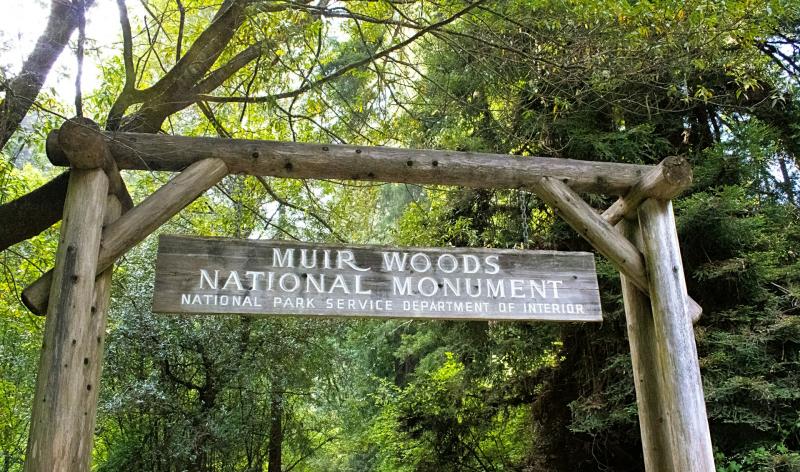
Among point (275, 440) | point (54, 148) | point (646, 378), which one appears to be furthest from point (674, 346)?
point (275, 440)

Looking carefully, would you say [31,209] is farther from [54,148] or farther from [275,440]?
[275,440]

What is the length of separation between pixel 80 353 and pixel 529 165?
2563mm

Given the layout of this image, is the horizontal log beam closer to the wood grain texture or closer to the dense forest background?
the dense forest background

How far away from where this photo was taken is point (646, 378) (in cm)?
352

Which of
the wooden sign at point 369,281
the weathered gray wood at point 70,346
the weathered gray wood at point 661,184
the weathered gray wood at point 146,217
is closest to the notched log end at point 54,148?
the weathered gray wood at point 70,346

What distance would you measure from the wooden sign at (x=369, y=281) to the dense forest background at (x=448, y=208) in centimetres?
54

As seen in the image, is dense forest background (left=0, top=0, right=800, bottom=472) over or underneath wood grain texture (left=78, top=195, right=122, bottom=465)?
over

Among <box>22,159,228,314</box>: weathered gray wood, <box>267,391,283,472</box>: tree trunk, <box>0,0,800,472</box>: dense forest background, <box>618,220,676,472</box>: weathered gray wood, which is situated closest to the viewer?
<box>22,159,228,314</box>: weathered gray wood

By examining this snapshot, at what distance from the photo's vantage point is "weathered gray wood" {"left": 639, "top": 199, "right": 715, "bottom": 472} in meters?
3.14

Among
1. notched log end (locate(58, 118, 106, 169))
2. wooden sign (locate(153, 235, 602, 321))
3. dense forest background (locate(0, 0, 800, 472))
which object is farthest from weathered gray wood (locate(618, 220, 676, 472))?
notched log end (locate(58, 118, 106, 169))

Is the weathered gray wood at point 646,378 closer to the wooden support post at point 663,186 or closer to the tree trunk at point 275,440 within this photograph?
the wooden support post at point 663,186

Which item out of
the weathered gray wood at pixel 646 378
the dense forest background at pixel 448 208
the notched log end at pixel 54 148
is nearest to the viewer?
the notched log end at pixel 54 148

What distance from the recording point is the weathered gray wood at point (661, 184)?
3461 mm

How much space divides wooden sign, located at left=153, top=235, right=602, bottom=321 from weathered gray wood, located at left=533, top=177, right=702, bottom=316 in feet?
0.58
